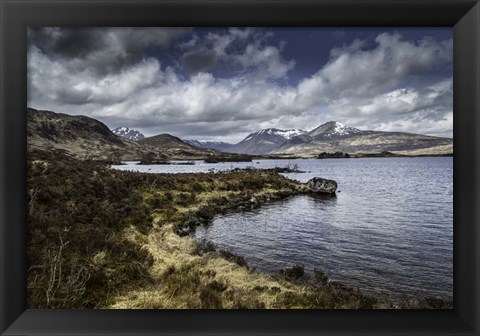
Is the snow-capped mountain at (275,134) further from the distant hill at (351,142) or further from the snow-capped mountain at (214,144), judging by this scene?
the snow-capped mountain at (214,144)

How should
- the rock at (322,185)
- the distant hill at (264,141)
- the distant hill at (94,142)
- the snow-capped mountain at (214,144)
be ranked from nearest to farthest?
the distant hill at (94,142) < the distant hill at (264,141) < the snow-capped mountain at (214,144) < the rock at (322,185)

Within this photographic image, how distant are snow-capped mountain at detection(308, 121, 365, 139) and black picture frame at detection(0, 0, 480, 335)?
133 inches

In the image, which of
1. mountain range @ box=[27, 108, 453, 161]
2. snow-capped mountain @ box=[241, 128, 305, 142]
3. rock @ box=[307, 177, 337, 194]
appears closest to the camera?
mountain range @ box=[27, 108, 453, 161]

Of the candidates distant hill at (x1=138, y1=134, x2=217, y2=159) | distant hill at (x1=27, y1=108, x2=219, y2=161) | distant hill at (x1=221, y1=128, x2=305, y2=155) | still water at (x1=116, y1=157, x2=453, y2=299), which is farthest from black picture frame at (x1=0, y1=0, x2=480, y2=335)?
distant hill at (x1=138, y1=134, x2=217, y2=159)

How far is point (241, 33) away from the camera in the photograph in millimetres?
4223

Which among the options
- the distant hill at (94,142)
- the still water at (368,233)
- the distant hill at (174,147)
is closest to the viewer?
the still water at (368,233)

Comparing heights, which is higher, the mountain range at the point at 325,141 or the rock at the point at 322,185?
the mountain range at the point at 325,141

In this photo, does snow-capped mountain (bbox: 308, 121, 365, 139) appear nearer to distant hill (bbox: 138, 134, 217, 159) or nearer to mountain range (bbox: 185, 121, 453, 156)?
mountain range (bbox: 185, 121, 453, 156)

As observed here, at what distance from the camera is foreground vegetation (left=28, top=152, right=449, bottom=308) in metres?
3.32
